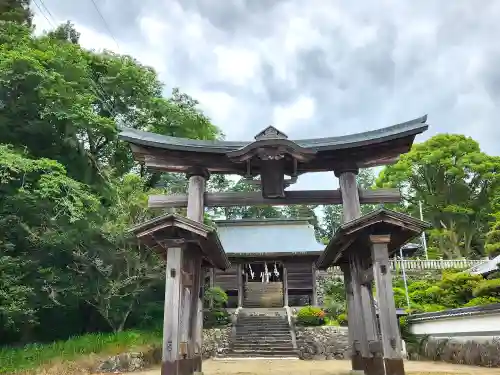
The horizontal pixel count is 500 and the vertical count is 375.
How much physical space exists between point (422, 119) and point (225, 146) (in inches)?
184

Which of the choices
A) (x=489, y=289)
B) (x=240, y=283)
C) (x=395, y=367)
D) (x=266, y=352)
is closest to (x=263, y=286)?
(x=240, y=283)

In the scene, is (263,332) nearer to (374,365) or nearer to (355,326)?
(355,326)

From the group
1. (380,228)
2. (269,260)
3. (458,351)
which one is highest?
(269,260)

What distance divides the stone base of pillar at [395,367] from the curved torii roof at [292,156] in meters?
4.36

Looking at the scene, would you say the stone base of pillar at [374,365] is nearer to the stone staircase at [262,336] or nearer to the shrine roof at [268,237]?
the stone staircase at [262,336]

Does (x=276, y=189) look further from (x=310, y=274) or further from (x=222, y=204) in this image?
(x=310, y=274)

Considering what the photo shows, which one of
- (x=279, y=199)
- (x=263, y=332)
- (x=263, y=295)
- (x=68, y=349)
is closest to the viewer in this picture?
(x=279, y=199)

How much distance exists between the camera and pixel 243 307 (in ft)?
74.6

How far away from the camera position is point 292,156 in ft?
28.7

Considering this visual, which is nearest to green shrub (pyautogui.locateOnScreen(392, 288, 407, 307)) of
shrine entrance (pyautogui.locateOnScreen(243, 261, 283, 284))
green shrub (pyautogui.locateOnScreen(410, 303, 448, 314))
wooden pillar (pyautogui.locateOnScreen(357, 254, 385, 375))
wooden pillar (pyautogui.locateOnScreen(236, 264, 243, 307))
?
green shrub (pyautogui.locateOnScreen(410, 303, 448, 314))

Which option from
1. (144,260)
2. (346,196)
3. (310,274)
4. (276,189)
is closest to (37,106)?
(144,260)

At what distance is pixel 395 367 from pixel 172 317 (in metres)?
4.13

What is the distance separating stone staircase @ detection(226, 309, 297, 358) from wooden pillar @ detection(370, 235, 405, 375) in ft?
Result: 35.7

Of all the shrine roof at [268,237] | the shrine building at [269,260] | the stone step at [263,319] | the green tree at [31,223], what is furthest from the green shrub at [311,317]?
the green tree at [31,223]
